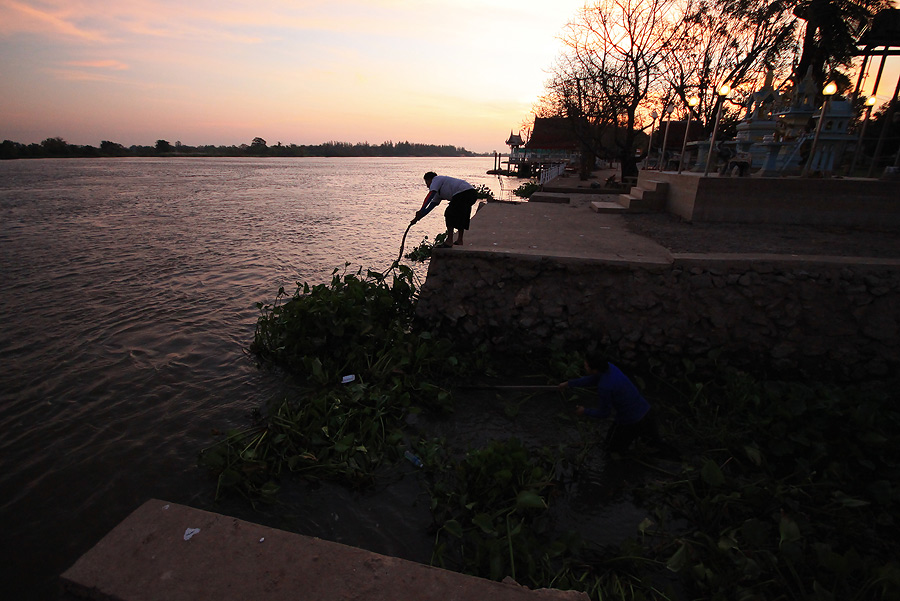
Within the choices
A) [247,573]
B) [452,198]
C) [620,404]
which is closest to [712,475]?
[620,404]

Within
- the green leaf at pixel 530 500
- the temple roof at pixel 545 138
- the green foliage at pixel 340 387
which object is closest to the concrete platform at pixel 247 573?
the green leaf at pixel 530 500

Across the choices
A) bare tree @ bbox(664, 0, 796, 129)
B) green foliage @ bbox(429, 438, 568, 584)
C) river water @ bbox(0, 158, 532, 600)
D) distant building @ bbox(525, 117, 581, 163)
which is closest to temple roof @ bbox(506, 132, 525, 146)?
distant building @ bbox(525, 117, 581, 163)

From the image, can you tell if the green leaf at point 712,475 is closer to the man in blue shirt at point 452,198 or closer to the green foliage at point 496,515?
the green foliage at point 496,515

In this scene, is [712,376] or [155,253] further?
[155,253]

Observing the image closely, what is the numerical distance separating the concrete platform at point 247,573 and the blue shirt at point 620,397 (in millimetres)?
2098

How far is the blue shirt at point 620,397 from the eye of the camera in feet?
12.8

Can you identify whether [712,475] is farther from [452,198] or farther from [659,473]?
[452,198]

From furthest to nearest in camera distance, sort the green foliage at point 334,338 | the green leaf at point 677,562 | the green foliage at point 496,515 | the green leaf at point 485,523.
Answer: the green foliage at point 334,338 → the green leaf at point 485,523 → the green foliage at point 496,515 → the green leaf at point 677,562

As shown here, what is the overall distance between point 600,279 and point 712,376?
185 centimetres

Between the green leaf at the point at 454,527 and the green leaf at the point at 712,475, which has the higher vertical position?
the green leaf at the point at 712,475

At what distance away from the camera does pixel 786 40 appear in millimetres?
21297

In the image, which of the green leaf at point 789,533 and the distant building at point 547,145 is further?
the distant building at point 547,145

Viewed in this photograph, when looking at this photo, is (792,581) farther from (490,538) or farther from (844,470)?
(490,538)

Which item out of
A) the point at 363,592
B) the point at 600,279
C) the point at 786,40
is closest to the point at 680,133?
the point at 786,40
